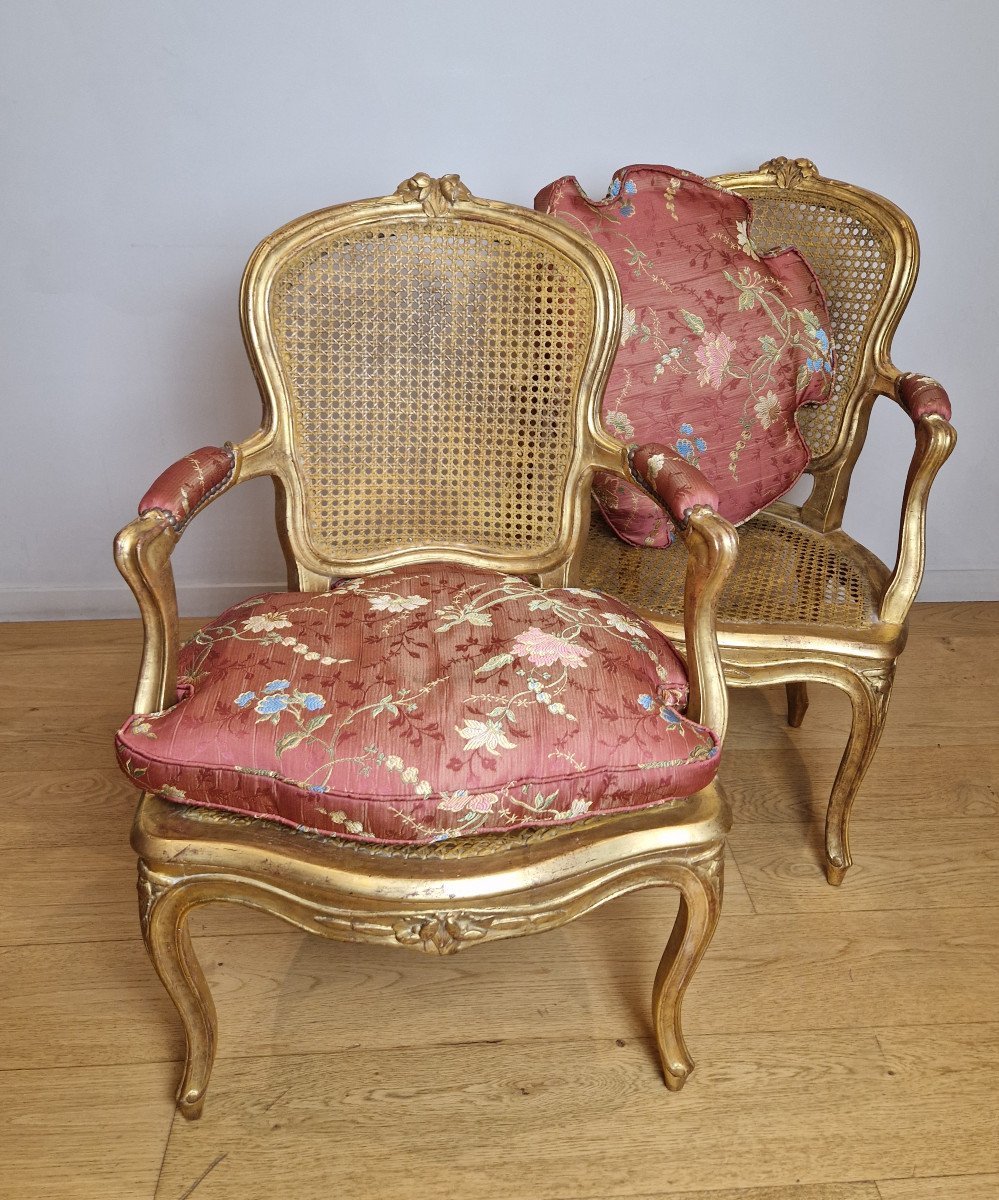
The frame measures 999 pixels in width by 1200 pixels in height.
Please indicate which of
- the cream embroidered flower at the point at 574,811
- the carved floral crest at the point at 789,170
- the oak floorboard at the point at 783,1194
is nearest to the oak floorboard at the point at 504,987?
the oak floorboard at the point at 783,1194

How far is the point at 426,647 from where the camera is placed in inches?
48.4

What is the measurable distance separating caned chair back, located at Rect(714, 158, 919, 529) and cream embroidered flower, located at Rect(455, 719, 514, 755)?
0.93 meters

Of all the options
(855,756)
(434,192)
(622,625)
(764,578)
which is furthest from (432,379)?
(855,756)

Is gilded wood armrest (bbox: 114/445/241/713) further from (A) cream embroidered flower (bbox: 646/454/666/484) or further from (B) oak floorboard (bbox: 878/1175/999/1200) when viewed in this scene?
(B) oak floorboard (bbox: 878/1175/999/1200)

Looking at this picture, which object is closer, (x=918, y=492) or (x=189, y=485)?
(x=189, y=485)

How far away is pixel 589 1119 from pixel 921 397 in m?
1.11

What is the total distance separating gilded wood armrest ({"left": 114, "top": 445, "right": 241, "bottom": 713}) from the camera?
3.69 ft

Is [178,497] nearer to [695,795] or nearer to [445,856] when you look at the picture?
[445,856]

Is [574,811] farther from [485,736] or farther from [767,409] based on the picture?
[767,409]

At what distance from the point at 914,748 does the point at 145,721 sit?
1.48 meters

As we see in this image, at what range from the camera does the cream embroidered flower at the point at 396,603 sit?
131 cm

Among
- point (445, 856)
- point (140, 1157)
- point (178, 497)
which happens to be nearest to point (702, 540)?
point (445, 856)

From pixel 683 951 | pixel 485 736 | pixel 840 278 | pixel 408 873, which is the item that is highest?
pixel 840 278

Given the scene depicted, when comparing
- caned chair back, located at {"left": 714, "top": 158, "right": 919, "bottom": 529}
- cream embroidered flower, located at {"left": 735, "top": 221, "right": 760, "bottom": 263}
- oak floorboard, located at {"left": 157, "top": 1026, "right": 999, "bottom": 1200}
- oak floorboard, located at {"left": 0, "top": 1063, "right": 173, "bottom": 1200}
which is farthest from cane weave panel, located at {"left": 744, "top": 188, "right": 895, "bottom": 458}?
oak floorboard, located at {"left": 0, "top": 1063, "right": 173, "bottom": 1200}
